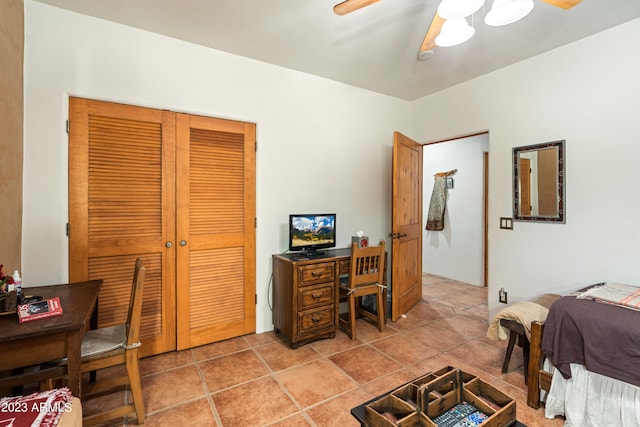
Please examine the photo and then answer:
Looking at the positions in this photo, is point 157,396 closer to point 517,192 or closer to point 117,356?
point 117,356

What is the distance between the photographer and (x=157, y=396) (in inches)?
78.8

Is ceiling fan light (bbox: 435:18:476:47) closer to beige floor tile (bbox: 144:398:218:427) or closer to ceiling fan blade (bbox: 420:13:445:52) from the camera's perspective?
ceiling fan blade (bbox: 420:13:445:52)

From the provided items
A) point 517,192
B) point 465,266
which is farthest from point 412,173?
point 465,266

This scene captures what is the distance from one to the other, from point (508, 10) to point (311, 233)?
7.29ft

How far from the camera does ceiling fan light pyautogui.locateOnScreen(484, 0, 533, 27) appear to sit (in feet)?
4.60

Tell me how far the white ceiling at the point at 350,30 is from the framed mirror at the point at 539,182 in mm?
917

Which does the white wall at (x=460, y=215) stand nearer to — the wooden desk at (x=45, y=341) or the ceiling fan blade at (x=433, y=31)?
the ceiling fan blade at (x=433, y=31)

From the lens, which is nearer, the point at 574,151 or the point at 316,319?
the point at 574,151

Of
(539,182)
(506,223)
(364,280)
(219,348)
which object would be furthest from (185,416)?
(539,182)

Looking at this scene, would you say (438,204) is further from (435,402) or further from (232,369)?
(435,402)

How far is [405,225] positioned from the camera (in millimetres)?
3490

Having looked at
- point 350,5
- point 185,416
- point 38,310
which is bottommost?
point 185,416

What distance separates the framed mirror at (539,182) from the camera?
105 inches

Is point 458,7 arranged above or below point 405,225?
above
